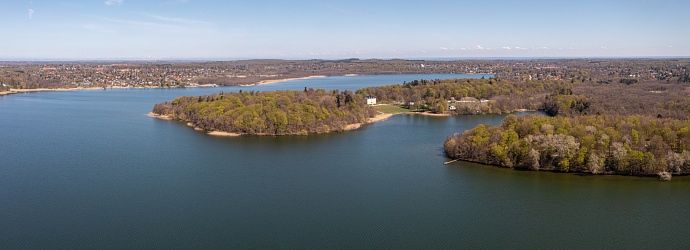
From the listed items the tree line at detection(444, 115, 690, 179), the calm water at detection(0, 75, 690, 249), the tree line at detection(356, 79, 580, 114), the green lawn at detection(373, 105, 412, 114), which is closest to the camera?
the calm water at detection(0, 75, 690, 249)

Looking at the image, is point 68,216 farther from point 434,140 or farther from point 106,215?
point 434,140

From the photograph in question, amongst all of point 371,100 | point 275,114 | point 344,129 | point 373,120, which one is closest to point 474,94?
point 371,100

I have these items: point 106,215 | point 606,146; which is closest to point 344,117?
point 606,146

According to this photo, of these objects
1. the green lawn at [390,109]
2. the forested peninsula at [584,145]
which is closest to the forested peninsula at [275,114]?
the green lawn at [390,109]

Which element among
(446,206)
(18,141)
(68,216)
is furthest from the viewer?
(18,141)

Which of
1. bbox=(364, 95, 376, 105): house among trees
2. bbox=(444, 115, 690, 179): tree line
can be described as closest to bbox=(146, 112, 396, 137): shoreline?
bbox=(364, 95, 376, 105): house among trees

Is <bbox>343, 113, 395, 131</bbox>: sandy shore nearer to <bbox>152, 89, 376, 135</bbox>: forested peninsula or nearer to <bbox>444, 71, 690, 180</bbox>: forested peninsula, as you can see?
<bbox>152, 89, 376, 135</bbox>: forested peninsula

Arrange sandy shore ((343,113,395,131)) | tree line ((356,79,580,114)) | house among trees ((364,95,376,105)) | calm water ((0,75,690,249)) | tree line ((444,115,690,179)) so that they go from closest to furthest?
calm water ((0,75,690,249)) → tree line ((444,115,690,179)) → sandy shore ((343,113,395,131)) → tree line ((356,79,580,114)) → house among trees ((364,95,376,105))
